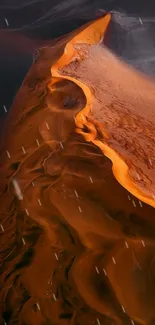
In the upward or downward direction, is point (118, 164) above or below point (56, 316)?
above

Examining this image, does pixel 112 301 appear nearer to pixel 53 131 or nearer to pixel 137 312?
pixel 137 312

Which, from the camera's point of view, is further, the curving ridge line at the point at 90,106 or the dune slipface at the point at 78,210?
the curving ridge line at the point at 90,106

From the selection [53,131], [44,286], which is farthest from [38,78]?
[44,286]

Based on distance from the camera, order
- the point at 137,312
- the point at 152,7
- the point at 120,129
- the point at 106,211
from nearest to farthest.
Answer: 1. the point at 137,312
2. the point at 106,211
3. the point at 120,129
4. the point at 152,7

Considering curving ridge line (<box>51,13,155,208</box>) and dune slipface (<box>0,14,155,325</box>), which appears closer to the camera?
dune slipface (<box>0,14,155,325</box>)
